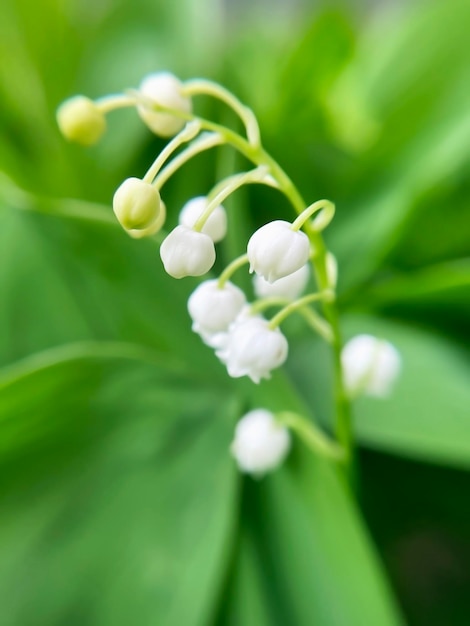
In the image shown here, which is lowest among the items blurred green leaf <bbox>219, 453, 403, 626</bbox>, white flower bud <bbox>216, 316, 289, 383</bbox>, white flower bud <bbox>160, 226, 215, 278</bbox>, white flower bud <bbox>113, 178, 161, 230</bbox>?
blurred green leaf <bbox>219, 453, 403, 626</bbox>

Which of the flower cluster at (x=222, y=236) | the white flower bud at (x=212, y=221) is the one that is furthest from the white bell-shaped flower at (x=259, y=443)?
the white flower bud at (x=212, y=221)

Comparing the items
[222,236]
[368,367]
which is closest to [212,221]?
[222,236]

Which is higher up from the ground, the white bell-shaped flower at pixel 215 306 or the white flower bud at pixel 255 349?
the white bell-shaped flower at pixel 215 306

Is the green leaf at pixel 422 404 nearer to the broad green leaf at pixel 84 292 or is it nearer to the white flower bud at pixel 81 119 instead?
the broad green leaf at pixel 84 292

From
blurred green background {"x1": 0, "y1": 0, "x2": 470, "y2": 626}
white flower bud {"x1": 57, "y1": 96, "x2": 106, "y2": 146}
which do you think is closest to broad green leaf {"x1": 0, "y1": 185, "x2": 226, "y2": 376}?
blurred green background {"x1": 0, "y1": 0, "x2": 470, "y2": 626}

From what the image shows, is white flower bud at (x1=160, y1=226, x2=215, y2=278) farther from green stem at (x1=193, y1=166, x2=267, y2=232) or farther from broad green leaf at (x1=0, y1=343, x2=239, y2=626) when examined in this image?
broad green leaf at (x1=0, y1=343, x2=239, y2=626)

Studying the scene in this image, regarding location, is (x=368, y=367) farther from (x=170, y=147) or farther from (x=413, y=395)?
(x=170, y=147)

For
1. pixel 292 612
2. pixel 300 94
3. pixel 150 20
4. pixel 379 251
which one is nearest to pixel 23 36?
pixel 150 20
